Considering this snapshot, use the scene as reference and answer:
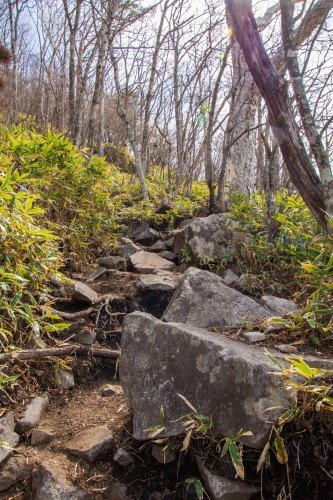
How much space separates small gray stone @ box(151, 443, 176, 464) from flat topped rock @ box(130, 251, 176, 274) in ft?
7.81

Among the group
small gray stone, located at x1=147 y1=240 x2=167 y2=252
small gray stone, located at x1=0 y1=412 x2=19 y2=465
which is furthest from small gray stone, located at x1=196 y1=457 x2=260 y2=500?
small gray stone, located at x1=147 y1=240 x2=167 y2=252

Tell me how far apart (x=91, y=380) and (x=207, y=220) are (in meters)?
2.50

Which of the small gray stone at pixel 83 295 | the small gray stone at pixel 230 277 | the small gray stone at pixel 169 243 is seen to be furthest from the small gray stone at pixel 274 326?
the small gray stone at pixel 169 243

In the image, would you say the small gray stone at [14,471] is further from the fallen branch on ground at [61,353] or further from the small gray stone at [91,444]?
the fallen branch on ground at [61,353]

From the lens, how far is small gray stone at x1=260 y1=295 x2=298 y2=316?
301cm

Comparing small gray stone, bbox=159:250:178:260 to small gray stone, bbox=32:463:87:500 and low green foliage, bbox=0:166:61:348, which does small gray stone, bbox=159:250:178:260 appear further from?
small gray stone, bbox=32:463:87:500

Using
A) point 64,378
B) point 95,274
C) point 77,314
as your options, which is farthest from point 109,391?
point 95,274

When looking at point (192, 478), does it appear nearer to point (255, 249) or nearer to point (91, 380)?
point (91, 380)

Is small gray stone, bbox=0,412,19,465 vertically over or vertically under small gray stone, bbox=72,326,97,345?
under

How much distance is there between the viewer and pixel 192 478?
1.77 metres

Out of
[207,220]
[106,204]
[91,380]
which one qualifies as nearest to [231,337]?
[91,380]

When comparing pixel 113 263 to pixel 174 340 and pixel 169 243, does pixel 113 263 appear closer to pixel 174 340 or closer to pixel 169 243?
pixel 169 243

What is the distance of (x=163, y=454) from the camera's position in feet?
6.08

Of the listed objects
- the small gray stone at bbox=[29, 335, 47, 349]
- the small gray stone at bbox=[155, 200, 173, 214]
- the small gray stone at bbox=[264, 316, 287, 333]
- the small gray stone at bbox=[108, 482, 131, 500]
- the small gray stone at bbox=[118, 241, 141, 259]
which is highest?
the small gray stone at bbox=[155, 200, 173, 214]
